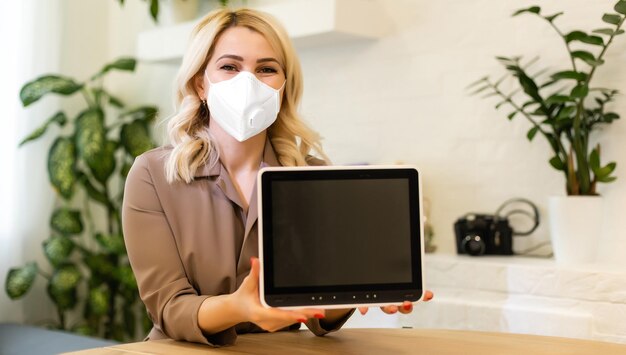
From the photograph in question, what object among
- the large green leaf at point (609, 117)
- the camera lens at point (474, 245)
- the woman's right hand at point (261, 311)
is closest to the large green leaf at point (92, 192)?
the camera lens at point (474, 245)

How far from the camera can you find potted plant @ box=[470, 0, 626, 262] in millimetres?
2598

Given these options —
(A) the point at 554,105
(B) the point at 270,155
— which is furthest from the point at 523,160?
(B) the point at 270,155

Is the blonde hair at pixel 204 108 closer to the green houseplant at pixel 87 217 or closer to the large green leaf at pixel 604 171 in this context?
the large green leaf at pixel 604 171

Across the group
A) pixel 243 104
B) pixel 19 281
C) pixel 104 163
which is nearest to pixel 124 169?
pixel 104 163

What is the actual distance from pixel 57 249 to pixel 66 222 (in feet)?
0.47

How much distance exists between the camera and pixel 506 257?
2.89 meters

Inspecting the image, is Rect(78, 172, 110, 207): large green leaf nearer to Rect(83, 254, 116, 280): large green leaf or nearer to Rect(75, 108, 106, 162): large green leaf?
Rect(75, 108, 106, 162): large green leaf

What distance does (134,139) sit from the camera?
402 centimetres

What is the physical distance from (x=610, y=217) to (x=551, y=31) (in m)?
0.67

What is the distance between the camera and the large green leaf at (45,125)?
372 cm

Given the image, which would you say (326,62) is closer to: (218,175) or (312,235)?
(218,175)

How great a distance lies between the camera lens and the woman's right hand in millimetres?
1629

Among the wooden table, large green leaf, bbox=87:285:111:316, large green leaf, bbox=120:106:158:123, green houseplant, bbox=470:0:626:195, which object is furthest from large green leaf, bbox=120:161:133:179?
the wooden table

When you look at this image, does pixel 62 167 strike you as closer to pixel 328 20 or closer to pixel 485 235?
pixel 328 20
